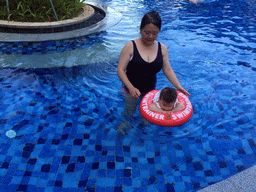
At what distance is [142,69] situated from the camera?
10.8 feet

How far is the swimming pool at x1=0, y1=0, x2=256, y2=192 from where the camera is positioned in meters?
2.83

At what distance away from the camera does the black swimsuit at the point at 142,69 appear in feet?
10.4

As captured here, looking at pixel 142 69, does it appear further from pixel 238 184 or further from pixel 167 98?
pixel 238 184

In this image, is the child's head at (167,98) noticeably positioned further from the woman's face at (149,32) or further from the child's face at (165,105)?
the woman's face at (149,32)

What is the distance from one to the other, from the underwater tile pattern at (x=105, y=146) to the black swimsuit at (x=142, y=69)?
30.6 inches

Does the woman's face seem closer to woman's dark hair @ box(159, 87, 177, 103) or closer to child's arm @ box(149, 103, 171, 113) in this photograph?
woman's dark hair @ box(159, 87, 177, 103)

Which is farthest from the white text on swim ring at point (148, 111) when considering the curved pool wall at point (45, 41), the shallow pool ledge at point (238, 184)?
the curved pool wall at point (45, 41)

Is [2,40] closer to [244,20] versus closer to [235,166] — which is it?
[235,166]

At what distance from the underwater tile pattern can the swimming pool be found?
1cm

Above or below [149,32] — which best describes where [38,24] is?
below

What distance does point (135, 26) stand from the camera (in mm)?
7707

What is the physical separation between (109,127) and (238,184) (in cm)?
205

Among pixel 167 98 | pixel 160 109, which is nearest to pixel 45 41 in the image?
pixel 160 109

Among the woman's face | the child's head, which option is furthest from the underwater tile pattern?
the woman's face
